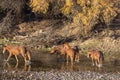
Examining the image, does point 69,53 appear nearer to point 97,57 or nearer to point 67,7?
point 97,57

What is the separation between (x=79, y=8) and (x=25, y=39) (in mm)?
6124

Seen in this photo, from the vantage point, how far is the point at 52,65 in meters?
30.5

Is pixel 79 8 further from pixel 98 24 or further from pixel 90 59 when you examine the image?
pixel 90 59

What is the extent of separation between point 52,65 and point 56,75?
15.9ft

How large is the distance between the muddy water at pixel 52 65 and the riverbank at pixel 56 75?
65.6 inches

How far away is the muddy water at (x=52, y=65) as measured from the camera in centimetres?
2889

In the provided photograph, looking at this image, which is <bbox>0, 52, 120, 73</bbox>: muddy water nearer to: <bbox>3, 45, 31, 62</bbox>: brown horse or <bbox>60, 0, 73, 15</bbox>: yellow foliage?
<bbox>3, 45, 31, 62</bbox>: brown horse

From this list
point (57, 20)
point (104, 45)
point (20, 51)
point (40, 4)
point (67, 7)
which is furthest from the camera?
point (57, 20)

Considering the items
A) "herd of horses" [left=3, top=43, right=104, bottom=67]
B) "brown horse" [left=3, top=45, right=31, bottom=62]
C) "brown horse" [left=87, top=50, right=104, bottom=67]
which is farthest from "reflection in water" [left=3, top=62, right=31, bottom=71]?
"brown horse" [left=87, top=50, right=104, bottom=67]

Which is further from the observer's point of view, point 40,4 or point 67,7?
point 40,4

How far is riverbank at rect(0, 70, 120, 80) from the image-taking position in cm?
2464

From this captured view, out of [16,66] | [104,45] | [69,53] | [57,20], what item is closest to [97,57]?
[69,53]

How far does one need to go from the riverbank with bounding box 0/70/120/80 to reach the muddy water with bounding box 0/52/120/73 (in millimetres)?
1668

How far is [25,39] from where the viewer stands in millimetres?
42562
